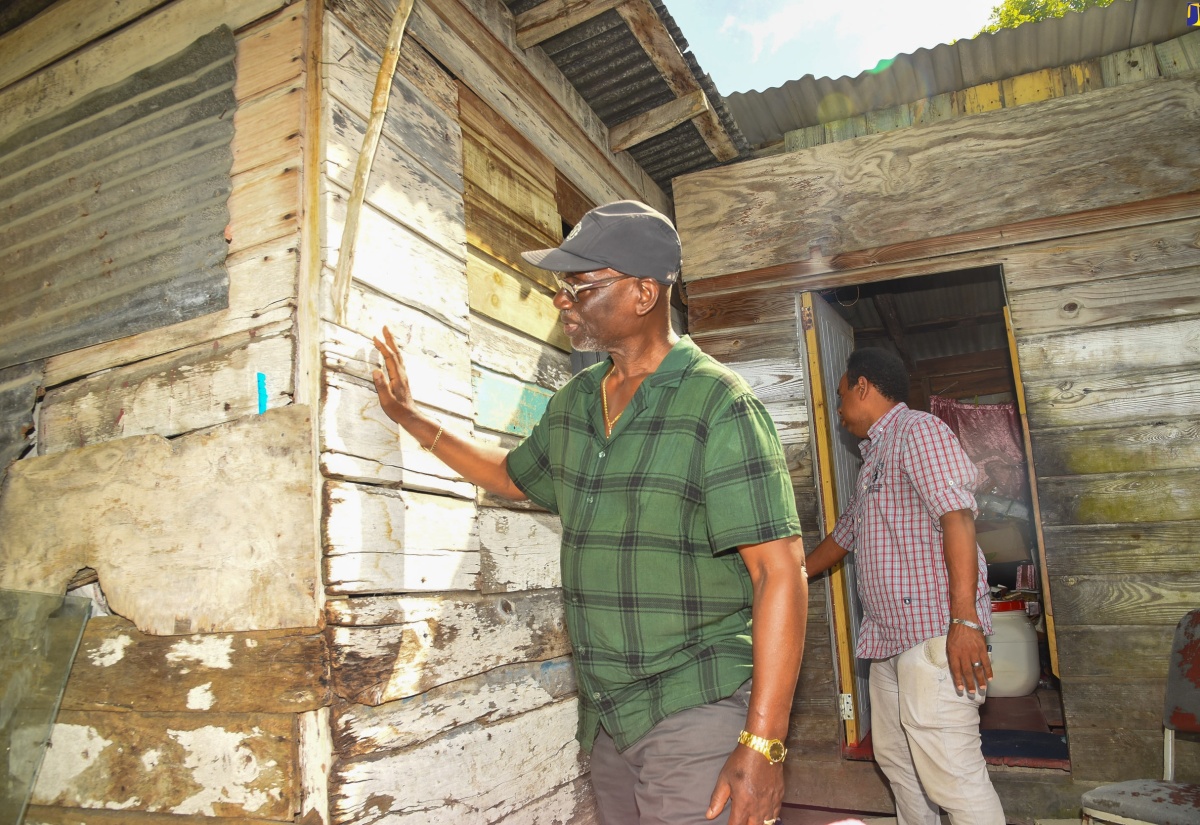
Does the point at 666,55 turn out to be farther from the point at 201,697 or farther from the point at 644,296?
the point at 201,697

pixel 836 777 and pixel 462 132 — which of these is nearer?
pixel 462 132

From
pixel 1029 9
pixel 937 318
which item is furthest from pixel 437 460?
pixel 1029 9

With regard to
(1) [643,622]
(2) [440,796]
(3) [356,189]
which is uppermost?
(3) [356,189]

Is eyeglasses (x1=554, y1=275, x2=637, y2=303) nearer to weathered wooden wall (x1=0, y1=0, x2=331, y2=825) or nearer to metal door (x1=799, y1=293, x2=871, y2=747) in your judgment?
weathered wooden wall (x1=0, y1=0, x2=331, y2=825)

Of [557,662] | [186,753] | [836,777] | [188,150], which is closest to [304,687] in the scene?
[186,753]

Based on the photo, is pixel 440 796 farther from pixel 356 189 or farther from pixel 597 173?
pixel 597 173

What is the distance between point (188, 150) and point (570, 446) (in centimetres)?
158

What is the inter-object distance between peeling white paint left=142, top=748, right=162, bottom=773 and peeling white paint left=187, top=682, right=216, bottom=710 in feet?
0.49

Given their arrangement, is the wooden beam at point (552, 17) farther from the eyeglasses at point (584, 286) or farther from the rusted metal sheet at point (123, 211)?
the eyeglasses at point (584, 286)

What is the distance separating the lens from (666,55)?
12.7ft

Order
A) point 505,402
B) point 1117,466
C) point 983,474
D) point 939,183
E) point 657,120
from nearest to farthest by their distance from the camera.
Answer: point 505,402, point 1117,466, point 939,183, point 657,120, point 983,474

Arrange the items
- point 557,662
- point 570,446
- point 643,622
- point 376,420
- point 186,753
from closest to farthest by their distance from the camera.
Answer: point 643,622 < point 186,753 < point 570,446 < point 376,420 < point 557,662

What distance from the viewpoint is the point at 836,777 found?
13.0 feet

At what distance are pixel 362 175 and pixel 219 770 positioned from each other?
1.58 metres
